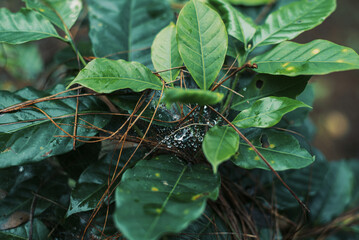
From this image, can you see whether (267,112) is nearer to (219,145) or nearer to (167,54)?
(219,145)

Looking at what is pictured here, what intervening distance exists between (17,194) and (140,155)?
421 mm

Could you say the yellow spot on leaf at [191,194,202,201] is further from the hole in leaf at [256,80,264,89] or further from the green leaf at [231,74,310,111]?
the hole in leaf at [256,80,264,89]

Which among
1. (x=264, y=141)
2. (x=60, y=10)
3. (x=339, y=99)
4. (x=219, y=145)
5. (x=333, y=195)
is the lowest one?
(x=339, y=99)

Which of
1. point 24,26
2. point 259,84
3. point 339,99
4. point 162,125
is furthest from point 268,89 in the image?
point 339,99

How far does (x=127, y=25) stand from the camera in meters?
0.95

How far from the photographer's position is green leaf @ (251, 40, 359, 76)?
0.64 metres

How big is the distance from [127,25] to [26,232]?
0.71m

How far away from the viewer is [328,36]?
329 centimetres

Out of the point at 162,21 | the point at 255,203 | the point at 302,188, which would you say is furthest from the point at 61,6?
the point at 302,188

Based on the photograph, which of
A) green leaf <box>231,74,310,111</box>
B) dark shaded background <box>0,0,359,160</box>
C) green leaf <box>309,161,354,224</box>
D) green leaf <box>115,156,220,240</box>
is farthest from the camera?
dark shaded background <box>0,0,359,160</box>

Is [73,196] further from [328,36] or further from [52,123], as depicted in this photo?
[328,36]

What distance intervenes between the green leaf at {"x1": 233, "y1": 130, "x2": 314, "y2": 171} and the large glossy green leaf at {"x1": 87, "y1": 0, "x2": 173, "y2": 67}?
0.40 metres

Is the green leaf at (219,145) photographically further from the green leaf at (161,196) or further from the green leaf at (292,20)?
the green leaf at (292,20)

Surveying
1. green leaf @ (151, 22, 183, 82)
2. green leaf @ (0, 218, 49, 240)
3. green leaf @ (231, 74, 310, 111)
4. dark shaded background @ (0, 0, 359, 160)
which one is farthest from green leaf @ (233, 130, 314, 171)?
dark shaded background @ (0, 0, 359, 160)
